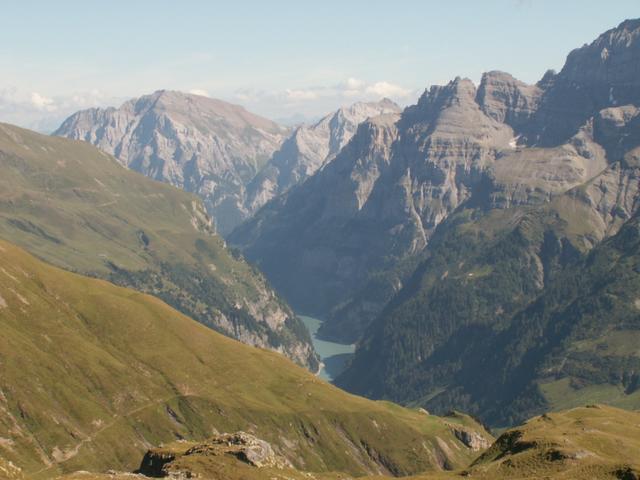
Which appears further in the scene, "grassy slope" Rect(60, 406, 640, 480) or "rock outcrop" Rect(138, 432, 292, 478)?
"rock outcrop" Rect(138, 432, 292, 478)

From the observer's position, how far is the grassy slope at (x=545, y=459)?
131500 mm

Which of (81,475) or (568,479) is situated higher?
(81,475)

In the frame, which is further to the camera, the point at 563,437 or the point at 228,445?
the point at 563,437

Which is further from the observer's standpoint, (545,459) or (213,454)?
(545,459)

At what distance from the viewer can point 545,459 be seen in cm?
15175

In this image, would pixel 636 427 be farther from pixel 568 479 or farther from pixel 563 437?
pixel 568 479

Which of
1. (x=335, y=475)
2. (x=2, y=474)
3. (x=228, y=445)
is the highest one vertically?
(x=2, y=474)

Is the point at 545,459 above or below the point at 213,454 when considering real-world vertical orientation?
below

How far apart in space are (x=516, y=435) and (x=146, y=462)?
78.1 m

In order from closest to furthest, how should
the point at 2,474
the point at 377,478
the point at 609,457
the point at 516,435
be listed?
the point at 2,474 < the point at 609,457 < the point at 377,478 < the point at 516,435

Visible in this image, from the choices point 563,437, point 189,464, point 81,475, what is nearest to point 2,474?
point 81,475

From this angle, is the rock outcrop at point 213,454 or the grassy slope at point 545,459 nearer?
the grassy slope at point 545,459

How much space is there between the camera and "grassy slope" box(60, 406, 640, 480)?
131500 mm

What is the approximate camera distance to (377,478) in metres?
168
